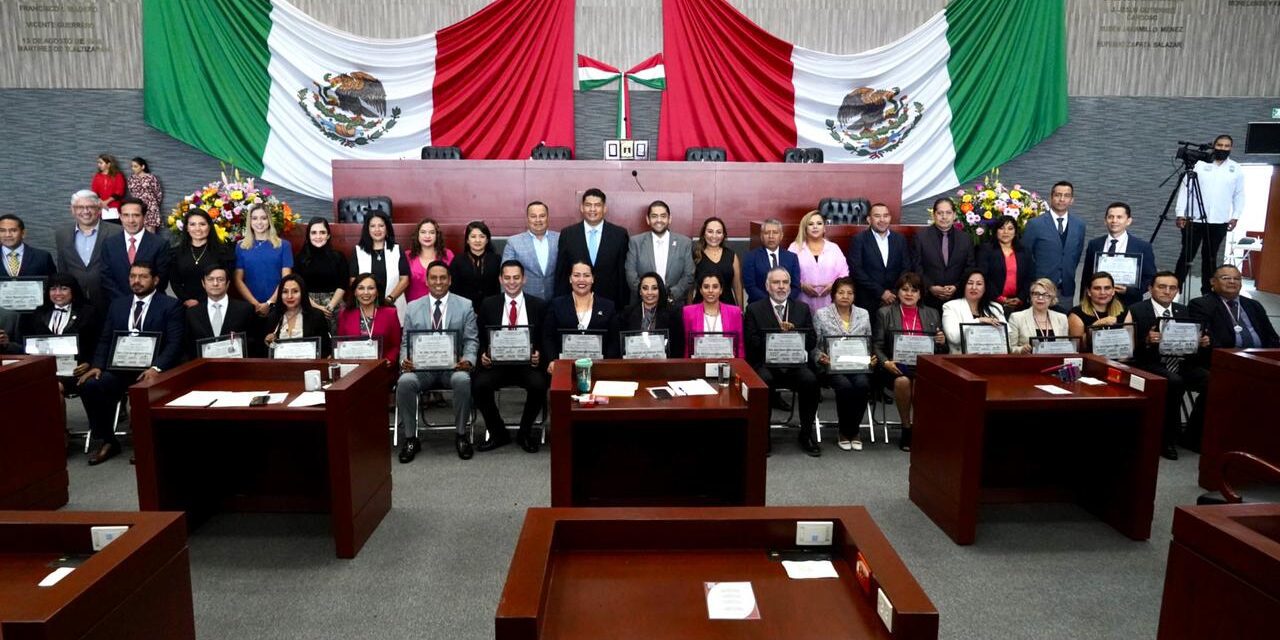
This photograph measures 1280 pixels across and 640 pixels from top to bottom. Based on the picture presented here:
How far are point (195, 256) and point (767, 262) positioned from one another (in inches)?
168

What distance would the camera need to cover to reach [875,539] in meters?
1.96

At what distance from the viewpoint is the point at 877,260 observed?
610 cm

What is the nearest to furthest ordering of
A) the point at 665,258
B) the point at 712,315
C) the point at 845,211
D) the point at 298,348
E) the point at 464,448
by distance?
the point at 298,348 → the point at 464,448 → the point at 712,315 → the point at 665,258 → the point at 845,211

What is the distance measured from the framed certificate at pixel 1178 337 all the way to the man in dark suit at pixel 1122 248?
2.70ft

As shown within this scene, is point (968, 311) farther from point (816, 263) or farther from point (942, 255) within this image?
point (816, 263)

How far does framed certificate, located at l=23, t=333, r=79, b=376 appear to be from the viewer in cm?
486

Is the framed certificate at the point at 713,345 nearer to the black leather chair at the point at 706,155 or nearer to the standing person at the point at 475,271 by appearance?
the standing person at the point at 475,271

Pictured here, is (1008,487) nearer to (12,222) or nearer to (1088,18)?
(12,222)

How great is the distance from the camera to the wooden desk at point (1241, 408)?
4152 millimetres

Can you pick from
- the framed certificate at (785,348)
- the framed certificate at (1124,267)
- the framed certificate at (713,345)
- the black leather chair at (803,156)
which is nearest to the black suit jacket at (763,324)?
the framed certificate at (785,348)

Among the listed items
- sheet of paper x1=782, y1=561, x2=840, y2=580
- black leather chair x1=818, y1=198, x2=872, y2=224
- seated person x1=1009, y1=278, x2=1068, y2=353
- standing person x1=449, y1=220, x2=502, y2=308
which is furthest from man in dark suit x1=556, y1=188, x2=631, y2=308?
sheet of paper x1=782, y1=561, x2=840, y2=580

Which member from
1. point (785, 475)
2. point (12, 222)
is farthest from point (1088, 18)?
point (12, 222)

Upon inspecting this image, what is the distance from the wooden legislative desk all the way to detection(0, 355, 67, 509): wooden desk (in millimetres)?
3774

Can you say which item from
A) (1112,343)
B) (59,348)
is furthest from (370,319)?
(1112,343)
